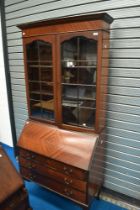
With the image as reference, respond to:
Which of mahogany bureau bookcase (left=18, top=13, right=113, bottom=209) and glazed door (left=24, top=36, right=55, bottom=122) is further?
glazed door (left=24, top=36, right=55, bottom=122)

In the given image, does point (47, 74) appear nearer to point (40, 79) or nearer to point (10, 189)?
point (40, 79)

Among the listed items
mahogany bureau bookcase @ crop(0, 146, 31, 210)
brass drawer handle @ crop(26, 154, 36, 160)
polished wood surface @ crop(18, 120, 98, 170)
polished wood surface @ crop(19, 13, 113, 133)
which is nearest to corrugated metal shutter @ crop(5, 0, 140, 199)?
polished wood surface @ crop(19, 13, 113, 133)

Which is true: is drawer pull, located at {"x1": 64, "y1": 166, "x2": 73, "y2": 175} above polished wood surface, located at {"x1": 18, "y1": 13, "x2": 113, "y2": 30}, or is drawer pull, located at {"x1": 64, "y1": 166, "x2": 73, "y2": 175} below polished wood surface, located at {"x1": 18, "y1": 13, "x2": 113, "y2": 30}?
below

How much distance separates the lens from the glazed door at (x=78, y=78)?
1533mm

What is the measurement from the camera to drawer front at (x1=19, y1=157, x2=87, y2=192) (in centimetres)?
163

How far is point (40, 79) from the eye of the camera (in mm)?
1901

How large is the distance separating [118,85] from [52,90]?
0.69 meters

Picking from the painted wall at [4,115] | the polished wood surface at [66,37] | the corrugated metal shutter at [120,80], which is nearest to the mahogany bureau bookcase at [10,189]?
the polished wood surface at [66,37]

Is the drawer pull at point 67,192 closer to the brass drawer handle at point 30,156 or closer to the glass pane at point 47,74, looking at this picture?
the brass drawer handle at point 30,156

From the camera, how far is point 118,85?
1802mm

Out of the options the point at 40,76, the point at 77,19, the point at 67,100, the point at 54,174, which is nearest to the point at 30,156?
the point at 54,174

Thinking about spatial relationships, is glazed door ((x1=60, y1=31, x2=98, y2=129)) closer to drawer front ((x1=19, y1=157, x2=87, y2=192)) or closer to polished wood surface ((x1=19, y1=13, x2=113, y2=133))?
polished wood surface ((x1=19, y1=13, x2=113, y2=133))

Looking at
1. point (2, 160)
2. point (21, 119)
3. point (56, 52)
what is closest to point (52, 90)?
point (56, 52)

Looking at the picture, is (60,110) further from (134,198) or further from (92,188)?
(134,198)
